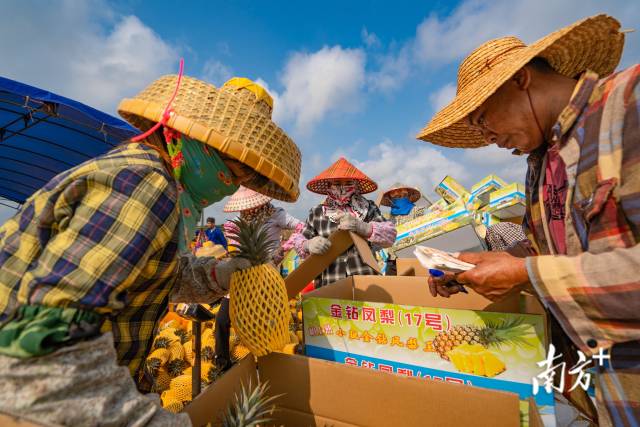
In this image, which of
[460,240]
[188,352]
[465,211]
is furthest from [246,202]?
[465,211]

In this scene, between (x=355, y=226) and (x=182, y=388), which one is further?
(x=355, y=226)

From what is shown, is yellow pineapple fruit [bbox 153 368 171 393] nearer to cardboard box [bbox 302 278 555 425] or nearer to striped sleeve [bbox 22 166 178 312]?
cardboard box [bbox 302 278 555 425]

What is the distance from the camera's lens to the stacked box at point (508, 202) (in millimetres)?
6934

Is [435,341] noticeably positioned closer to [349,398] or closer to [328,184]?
[349,398]

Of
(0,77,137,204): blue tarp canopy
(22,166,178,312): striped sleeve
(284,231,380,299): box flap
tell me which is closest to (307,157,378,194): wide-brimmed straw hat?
(284,231,380,299): box flap

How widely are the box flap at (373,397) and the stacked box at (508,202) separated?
702 cm

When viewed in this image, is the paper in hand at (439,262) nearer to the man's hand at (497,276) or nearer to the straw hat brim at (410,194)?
the man's hand at (497,276)

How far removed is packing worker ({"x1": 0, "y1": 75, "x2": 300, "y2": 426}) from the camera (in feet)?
2.53

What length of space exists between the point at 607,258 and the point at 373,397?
98 cm

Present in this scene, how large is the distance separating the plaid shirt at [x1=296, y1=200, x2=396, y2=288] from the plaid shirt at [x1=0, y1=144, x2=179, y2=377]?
2604 mm

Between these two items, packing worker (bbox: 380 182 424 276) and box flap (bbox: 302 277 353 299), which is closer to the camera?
box flap (bbox: 302 277 353 299)

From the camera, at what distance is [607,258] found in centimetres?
102

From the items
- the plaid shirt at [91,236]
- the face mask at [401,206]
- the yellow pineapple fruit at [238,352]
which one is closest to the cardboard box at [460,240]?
the face mask at [401,206]

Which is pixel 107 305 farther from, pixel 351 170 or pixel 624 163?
pixel 351 170
